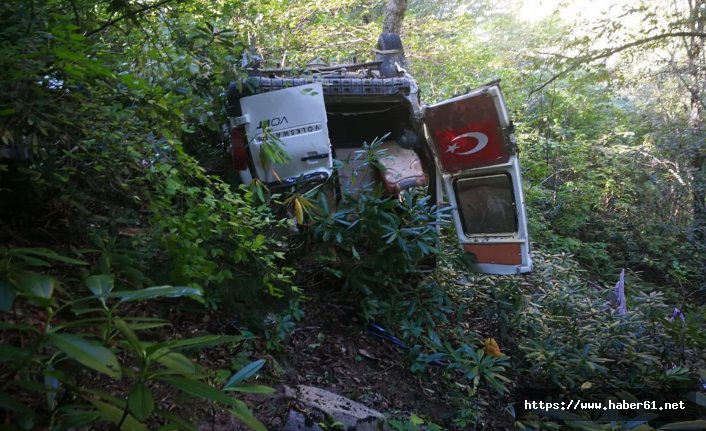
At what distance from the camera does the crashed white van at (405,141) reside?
195 inches

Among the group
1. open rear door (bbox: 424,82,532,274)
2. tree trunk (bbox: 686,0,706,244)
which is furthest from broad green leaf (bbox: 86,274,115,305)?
tree trunk (bbox: 686,0,706,244)

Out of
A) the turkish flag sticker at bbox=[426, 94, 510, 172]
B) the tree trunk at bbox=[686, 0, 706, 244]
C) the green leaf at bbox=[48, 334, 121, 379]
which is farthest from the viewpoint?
the tree trunk at bbox=[686, 0, 706, 244]

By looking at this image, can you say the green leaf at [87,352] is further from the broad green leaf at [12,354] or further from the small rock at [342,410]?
the small rock at [342,410]

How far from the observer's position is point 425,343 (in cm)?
491

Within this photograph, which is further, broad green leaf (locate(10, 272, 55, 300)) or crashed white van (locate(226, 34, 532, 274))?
crashed white van (locate(226, 34, 532, 274))

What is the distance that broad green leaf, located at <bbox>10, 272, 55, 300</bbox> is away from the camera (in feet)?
4.51

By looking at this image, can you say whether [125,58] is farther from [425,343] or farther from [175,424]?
[425,343]

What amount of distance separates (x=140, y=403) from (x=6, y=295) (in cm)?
48

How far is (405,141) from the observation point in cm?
613

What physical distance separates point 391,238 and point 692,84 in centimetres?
1070

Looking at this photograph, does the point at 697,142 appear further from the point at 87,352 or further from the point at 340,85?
the point at 87,352

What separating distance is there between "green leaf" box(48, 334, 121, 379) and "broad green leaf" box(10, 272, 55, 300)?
7.5 inches

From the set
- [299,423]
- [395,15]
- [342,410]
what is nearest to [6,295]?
[299,423]

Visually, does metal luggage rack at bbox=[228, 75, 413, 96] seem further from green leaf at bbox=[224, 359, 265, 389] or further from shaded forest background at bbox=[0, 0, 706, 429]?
green leaf at bbox=[224, 359, 265, 389]
